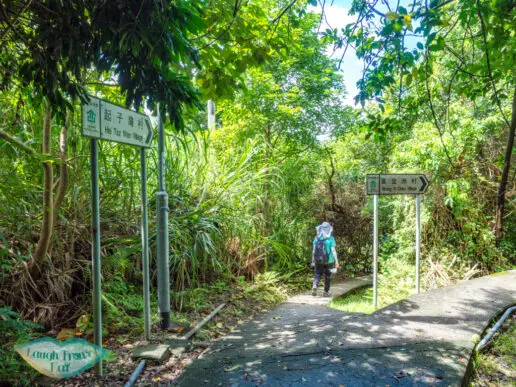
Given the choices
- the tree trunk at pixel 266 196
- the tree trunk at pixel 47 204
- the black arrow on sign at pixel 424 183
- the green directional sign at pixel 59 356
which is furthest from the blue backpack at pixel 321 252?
the green directional sign at pixel 59 356

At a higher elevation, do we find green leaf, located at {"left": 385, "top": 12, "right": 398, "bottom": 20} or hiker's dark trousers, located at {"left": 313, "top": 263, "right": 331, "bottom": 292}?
green leaf, located at {"left": 385, "top": 12, "right": 398, "bottom": 20}

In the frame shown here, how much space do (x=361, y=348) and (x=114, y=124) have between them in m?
2.94

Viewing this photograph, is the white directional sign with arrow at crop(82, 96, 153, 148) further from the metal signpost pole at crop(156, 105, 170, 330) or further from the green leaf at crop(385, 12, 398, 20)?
the green leaf at crop(385, 12, 398, 20)

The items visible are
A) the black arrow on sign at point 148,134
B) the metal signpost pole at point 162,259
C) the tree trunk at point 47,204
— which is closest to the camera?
the tree trunk at point 47,204

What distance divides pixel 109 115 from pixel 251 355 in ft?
8.02

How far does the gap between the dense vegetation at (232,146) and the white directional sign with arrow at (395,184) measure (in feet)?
3.58

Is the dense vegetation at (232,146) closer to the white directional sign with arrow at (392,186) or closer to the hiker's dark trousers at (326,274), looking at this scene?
the hiker's dark trousers at (326,274)

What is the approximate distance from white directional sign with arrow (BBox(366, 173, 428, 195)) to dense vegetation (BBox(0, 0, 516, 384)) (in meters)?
1.09

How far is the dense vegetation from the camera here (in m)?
2.90

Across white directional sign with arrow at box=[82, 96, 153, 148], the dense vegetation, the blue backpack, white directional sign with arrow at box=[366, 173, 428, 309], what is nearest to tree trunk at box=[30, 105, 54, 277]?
the dense vegetation

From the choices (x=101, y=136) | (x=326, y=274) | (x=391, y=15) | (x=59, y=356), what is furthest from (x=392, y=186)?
(x=59, y=356)

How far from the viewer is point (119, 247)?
4.70 meters

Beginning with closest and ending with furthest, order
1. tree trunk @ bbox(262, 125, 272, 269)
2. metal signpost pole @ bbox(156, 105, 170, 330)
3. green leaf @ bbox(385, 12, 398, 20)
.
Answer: green leaf @ bbox(385, 12, 398, 20) < metal signpost pole @ bbox(156, 105, 170, 330) < tree trunk @ bbox(262, 125, 272, 269)

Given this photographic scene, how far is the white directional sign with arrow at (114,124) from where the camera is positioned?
9.83 feet
